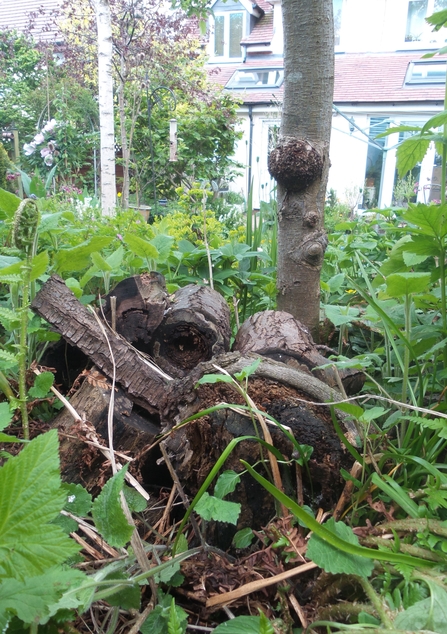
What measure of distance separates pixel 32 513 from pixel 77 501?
0.28 metres

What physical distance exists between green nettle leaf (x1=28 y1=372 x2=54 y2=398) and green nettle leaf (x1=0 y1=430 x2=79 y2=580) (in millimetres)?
563

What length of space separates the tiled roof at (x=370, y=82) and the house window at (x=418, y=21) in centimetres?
51

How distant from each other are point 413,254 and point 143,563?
0.85 meters

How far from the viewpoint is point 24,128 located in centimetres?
1545

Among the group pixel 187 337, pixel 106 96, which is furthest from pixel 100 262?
pixel 106 96

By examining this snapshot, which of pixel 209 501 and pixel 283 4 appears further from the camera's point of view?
pixel 283 4

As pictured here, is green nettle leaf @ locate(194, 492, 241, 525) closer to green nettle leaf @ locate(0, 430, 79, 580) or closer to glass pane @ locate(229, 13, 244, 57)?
green nettle leaf @ locate(0, 430, 79, 580)

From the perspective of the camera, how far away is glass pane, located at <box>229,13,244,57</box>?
17.5 m

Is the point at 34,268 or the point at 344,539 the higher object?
the point at 34,268

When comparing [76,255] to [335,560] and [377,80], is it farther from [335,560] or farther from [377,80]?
[377,80]

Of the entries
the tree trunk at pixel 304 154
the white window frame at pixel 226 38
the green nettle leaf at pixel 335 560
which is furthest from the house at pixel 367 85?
the green nettle leaf at pixel 335 560

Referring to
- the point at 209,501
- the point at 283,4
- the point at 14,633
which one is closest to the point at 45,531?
the point at 14,633

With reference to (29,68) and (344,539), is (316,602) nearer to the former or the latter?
(344,539)

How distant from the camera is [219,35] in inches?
705
